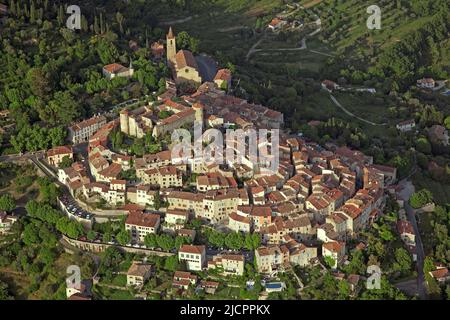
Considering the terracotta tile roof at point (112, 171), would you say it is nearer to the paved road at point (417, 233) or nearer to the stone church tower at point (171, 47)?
the stone church tower at point (171, 47)

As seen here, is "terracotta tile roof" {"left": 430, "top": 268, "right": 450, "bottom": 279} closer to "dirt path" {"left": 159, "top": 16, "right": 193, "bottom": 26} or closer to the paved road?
the paved road

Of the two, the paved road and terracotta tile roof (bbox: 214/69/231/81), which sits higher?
terracotta tile roof (bbox: 214/69/231/81)

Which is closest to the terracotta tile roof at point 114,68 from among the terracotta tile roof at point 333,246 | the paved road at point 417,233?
the paved road at point 417,233

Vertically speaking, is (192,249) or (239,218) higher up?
(239,218)

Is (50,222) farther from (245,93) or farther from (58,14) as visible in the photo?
(58,14)

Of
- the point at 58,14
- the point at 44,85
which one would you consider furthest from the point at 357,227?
the point at 58,14

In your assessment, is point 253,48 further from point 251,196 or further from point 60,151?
point 251,196

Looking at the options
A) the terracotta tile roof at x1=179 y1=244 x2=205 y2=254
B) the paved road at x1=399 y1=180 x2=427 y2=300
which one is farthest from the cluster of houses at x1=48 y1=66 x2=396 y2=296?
the paved road at x1=399 y1=180 x2=427 y2=300

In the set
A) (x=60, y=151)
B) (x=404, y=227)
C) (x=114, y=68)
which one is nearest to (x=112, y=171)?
(x=60, y=151)

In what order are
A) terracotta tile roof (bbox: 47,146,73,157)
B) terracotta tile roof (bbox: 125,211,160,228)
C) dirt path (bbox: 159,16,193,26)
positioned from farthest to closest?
1. dirt path (bbox: 159,16,193,26)
2. terracotta tile roof (bbox: 47,146,73,157)
3. terracotta tile roof (bbox: 125,211,160,228)
